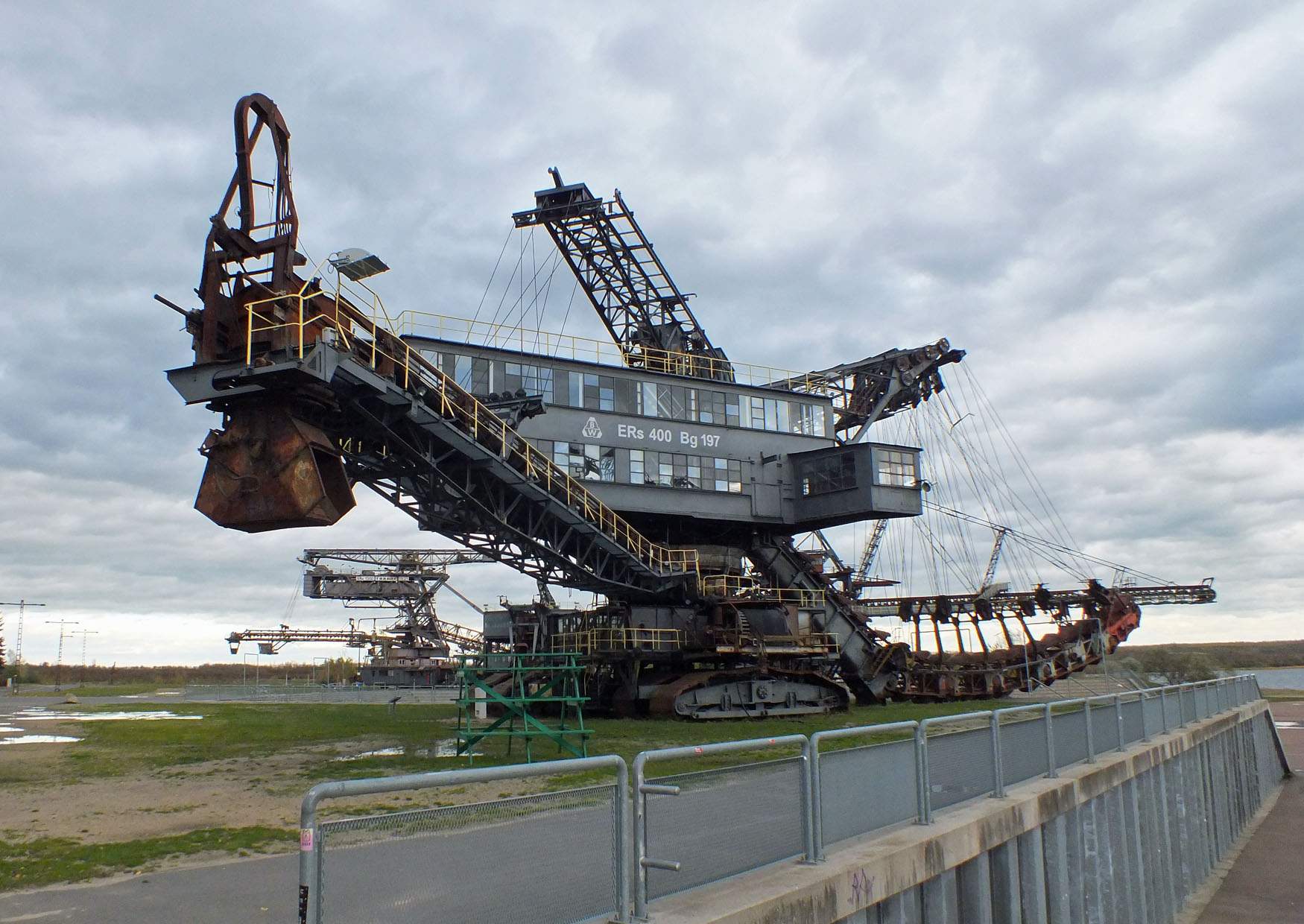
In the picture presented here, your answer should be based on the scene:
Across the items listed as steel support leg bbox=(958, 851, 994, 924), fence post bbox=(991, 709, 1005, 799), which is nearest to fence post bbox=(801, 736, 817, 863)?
steel support leg bbox=(958, 851, 994, 924)

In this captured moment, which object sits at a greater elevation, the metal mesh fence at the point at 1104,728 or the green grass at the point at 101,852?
the metal mesh fence at the point at 1104,728

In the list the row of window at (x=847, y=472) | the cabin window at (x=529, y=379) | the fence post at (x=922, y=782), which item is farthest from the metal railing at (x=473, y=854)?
the row of window at (x=847, y=472)

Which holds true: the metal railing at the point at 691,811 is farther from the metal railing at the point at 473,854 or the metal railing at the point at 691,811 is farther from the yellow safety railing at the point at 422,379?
the yellow safety railing at the point at 422,379

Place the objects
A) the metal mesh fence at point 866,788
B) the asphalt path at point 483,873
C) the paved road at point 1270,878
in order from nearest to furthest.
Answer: the asphalt path at point 483,873 → the metal mesh fence at point 866,788 → the paved road at point 1270,878

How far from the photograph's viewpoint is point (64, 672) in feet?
370

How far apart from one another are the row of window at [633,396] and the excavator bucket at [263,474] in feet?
30.1

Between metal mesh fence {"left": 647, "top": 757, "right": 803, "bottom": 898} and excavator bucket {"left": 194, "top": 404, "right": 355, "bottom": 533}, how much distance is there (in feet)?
41.2

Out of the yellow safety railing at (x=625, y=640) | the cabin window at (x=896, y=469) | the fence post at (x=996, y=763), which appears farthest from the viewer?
the cabin window at (x=896, y=469)

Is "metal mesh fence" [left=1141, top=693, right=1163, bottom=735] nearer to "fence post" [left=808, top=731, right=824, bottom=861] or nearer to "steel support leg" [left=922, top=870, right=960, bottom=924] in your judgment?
"steel support leg" [left=922, top=870, right=960, bottom=924]

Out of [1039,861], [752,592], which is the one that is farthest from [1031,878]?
[752,592]

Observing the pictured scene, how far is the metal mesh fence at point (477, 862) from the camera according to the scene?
4.18m

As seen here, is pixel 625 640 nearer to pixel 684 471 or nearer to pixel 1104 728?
pixel 684 471

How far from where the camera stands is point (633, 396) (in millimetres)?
31094

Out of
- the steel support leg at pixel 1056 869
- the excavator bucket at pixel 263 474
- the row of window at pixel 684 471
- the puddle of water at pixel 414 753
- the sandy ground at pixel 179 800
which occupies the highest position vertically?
the row of window at pixel 684 471
